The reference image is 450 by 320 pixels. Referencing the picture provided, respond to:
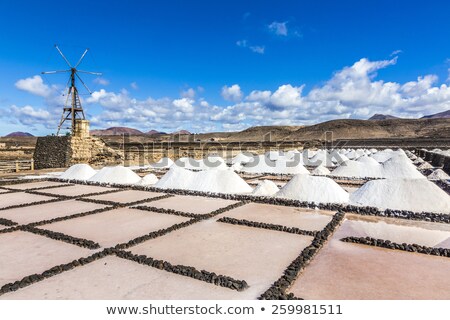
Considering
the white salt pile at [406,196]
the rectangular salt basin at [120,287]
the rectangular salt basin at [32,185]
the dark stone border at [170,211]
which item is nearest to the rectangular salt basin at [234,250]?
the rectangular salt basin at [120,287]

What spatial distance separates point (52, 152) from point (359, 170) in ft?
70.0

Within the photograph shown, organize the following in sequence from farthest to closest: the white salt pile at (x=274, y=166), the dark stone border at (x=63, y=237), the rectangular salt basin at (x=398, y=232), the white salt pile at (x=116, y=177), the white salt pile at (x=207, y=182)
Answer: the white salt pile at (x=274, y=166)
the white salt pile at (x=116, y=177)
the white salt pile at (x=207, y=182)
the rectangular salt basin at (x=398, y=232)
the dark stone border at (x=63, y=237)

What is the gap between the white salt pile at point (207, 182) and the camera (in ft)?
39.6

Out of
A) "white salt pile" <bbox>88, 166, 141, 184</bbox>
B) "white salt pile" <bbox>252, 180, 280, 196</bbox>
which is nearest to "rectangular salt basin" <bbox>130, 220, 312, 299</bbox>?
"white salt pile" <bbox>252, 180, 280, 196</bbox>

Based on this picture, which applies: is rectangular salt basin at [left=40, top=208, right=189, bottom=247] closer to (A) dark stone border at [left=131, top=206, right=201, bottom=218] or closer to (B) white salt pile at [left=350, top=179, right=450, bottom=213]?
(A) dark stone border at [left=131, top=206, right=201, bottom=218]

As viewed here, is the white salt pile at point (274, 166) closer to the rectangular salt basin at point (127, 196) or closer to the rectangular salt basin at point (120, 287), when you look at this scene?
the rectangular salt basin at point (127, 196)

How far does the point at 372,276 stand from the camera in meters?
4.68

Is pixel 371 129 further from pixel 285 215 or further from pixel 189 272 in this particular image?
pixel 189 272

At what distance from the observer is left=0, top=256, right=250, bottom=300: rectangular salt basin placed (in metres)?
4.05

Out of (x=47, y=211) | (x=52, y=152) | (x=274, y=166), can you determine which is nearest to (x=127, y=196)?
(x=47, y=211)

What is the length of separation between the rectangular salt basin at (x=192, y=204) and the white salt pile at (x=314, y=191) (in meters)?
2.20

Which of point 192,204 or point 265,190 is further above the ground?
point 265,190

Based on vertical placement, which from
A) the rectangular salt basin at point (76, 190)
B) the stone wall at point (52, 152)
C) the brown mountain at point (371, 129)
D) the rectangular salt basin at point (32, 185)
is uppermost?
the brown mountain at point (371, 129)
